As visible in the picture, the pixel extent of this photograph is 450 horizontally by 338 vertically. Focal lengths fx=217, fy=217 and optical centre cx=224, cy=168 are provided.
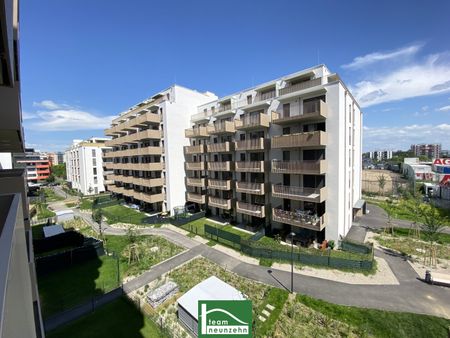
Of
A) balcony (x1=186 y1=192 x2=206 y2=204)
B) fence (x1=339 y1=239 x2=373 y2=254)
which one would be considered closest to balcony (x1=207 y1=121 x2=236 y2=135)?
balcony (x1=186 y1=192 x2=206 y2=204)

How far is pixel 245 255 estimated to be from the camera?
21.1 meters

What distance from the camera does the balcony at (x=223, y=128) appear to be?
89.9ft

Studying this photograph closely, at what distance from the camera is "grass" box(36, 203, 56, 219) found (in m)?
37.9

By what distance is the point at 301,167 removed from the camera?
68.5 feet

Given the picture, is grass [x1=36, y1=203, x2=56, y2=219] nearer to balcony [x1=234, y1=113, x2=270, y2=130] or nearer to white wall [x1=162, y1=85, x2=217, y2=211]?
white wall [x1=162, y1=85, x2=217, y2=211]

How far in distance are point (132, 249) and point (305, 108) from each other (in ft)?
69.5

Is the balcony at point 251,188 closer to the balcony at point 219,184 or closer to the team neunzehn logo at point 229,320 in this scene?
the balcony at point 219,184

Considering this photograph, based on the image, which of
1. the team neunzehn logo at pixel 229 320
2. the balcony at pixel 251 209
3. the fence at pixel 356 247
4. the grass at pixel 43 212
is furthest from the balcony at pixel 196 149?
the grass at pixel 43 212

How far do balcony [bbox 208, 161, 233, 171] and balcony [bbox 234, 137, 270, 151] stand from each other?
9.80 feet

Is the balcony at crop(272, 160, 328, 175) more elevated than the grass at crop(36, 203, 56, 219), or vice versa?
the balcony at crop(272, 160, 328, 175)

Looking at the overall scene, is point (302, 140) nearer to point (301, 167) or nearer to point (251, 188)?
point (301, 167)

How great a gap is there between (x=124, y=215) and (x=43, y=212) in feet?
58.0

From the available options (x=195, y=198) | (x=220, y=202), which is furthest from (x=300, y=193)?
(x=195, y=198)

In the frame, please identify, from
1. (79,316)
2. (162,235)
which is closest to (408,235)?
(162,235)
